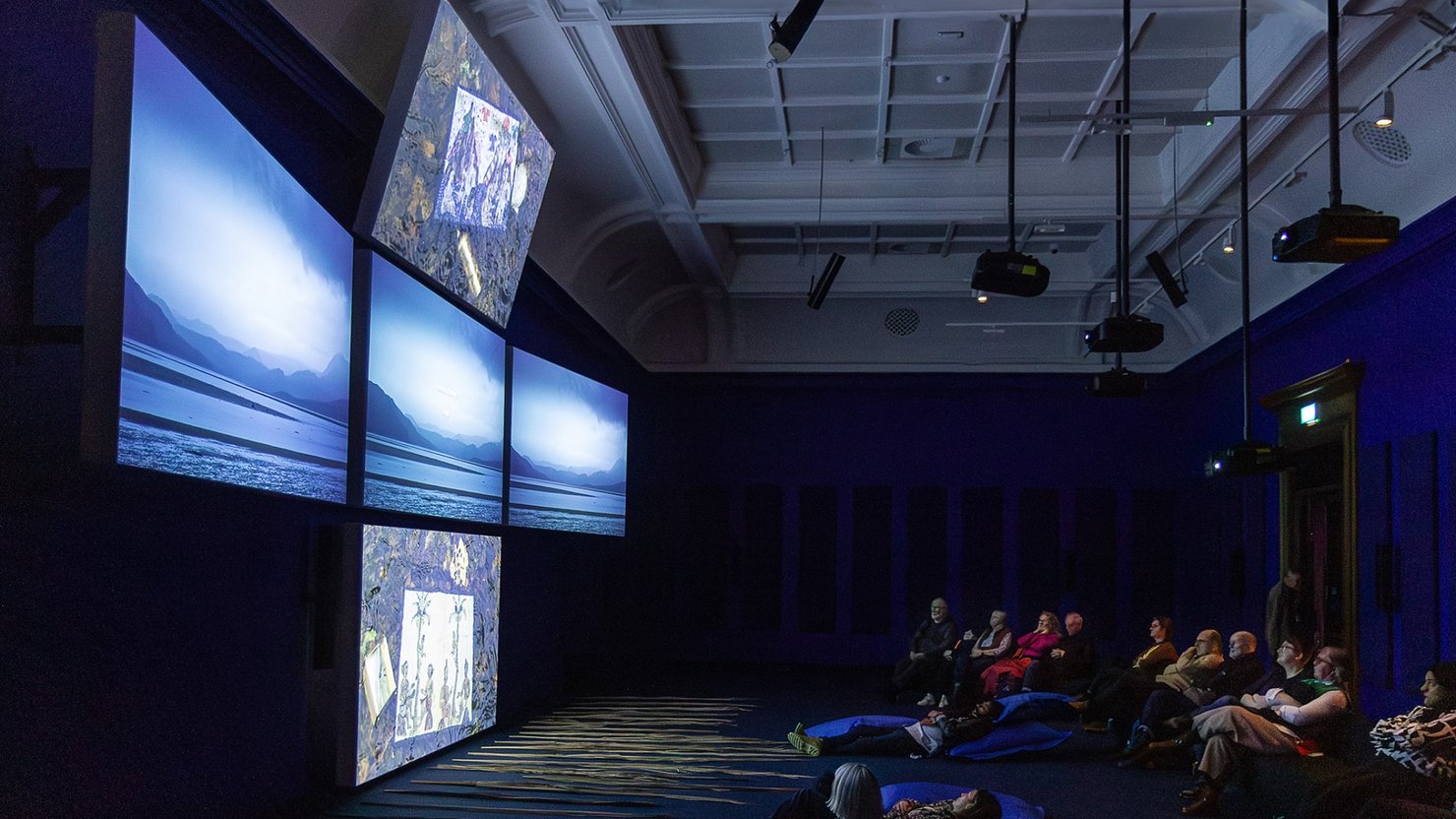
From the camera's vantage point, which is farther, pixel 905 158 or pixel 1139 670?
pixel 905 158

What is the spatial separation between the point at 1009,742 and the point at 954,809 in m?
3.09

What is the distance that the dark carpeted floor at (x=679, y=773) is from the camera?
20.4 ft

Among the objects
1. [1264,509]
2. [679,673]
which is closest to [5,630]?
[679,673]

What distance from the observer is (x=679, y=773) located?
23.3 feet

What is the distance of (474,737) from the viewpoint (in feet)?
28.0

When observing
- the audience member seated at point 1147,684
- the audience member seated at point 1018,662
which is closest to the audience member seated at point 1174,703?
the audience member seated at point 1147,684

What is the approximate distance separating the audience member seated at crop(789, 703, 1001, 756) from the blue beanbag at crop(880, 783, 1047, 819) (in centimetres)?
164

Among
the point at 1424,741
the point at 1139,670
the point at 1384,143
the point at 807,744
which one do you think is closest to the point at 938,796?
the point at 807,744

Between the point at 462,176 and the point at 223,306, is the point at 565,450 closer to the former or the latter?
the point at 462,176

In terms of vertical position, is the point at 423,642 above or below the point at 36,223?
below

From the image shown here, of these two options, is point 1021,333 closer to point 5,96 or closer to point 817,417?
point 817,417

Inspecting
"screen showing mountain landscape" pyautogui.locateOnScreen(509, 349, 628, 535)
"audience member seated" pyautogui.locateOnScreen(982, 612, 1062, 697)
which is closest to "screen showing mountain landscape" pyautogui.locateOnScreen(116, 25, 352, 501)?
"screen showing mountain landscape" pyautogui.locateOnScreen(509, 349, 628, 535)

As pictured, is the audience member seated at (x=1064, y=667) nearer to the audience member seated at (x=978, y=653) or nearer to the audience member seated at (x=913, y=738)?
the audience member seated at (x=978, y=653)

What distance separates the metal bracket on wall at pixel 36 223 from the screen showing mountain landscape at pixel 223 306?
245 mm
